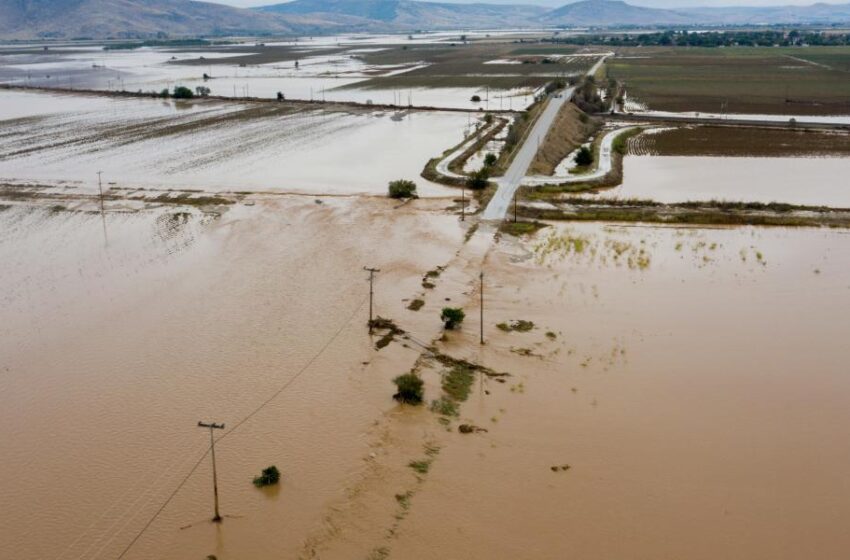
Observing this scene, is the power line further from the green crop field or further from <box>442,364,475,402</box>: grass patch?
the green crop field

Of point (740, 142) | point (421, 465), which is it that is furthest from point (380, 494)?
point (740, 142)

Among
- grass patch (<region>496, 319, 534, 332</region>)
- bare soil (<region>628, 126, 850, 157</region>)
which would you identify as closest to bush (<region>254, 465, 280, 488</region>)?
grass patch (<region>496, 319, 534, 332</region>)

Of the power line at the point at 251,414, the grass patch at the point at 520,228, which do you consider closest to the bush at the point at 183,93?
the grass patch at the point at 520,228

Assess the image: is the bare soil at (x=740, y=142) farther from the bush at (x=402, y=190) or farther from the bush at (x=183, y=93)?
the bush at (x=183, y=93)

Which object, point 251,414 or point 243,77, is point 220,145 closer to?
point 251,414

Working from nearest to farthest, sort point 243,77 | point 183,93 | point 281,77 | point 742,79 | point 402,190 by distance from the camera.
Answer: point 402,190 < point 183,93 < point 742,79 < point 281,77 < point 243,77

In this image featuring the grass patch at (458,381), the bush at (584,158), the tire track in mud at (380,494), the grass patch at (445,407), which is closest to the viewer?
the tire track in mud at (380,494)

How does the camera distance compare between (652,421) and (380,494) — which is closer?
(380,494)
